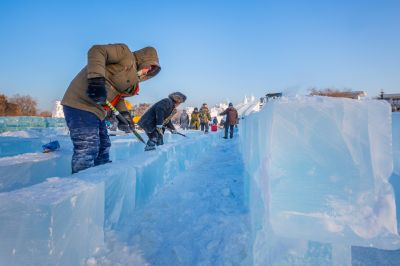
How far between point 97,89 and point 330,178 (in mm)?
1714

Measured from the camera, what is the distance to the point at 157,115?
14.9 feet

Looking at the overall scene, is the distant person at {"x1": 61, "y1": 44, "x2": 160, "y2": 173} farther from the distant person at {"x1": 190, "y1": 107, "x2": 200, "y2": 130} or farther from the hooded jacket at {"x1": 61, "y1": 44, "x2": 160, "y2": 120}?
the distant person at {"x1": 190, "y1": 107, "x2": 200, "y2": 130}

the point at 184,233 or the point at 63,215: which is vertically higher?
the point at 63,215

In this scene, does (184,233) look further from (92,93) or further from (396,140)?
(396,140)

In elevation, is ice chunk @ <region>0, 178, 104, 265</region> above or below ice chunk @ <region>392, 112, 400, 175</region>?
below

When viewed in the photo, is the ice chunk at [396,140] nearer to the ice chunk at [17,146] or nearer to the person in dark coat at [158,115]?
the person in dark coat at [158,115]

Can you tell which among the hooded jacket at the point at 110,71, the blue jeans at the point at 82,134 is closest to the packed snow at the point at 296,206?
the blue jeans at the point at 82,134

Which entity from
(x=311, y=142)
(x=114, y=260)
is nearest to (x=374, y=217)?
(x=311, y=142)

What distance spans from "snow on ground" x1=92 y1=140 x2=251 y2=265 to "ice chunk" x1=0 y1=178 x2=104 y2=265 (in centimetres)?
19

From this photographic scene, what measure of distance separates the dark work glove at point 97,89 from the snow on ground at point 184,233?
3.06ft

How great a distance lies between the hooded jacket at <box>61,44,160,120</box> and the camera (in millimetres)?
2004

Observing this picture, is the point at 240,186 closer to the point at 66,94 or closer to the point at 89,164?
the point at 89,164

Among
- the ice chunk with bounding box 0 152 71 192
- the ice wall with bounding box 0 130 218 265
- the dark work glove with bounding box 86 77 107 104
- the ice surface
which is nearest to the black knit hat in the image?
the ice chunk with bounding box 0 152 71 192

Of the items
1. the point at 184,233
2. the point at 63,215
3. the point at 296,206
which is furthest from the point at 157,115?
the point at 296,206
